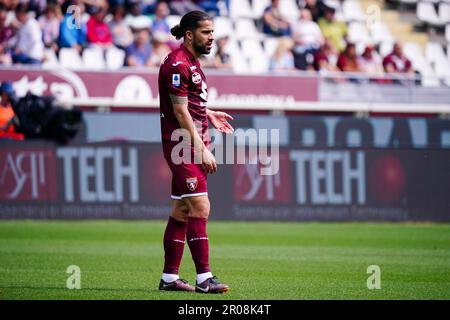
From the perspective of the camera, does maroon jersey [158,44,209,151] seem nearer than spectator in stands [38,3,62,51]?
Yes

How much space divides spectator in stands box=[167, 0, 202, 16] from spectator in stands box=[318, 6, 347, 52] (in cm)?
313

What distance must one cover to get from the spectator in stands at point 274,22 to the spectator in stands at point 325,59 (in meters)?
1.05

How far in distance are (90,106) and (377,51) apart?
27.6 ft

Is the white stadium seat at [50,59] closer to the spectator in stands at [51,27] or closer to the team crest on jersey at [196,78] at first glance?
the spectator in stands at [51,27]

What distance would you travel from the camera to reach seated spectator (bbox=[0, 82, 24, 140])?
61.5 ft

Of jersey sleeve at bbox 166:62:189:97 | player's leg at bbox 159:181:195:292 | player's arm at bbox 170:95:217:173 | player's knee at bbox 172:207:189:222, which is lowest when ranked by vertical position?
player's leg at bbox 159:181:195:292

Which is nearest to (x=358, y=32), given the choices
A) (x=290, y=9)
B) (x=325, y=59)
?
(x=290, y=9)

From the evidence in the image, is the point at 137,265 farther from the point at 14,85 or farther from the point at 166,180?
the point at 14,85

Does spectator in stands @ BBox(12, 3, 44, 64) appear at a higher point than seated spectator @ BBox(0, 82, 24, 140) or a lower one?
higher

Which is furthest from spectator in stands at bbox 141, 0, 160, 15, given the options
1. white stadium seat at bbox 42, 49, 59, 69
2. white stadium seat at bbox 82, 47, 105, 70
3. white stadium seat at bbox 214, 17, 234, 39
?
white stadium seat at bbox 42, 49, 59, 69

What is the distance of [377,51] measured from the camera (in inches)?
983

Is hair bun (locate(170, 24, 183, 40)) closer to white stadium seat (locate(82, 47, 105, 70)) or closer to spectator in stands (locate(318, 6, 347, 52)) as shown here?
white stadium seat (locate(82, 47, 105, 70))
